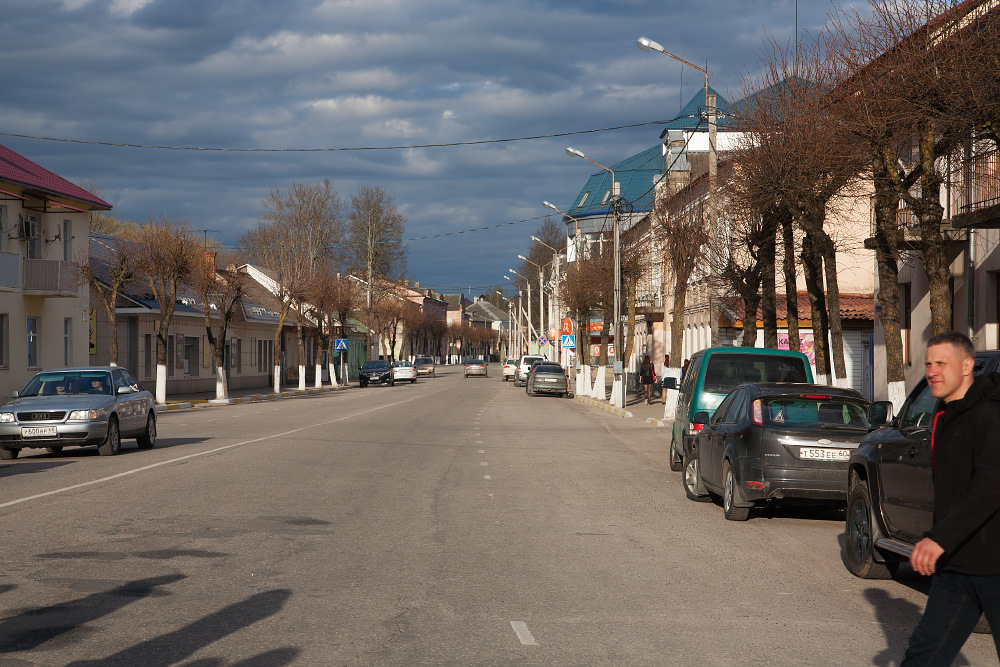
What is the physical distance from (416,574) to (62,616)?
254 centimetres

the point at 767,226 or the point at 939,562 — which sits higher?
the point at 767,226

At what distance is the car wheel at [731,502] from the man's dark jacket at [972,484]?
7.22m

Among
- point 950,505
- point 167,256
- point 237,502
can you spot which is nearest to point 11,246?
point 167,256

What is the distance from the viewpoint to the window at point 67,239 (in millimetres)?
39375

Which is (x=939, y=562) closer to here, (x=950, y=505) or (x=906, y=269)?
(x=950, y=505)

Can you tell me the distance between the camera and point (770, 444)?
36.1 feet

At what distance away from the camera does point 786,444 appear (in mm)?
10977

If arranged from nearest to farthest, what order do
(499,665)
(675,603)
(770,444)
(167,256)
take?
(499,665)
(675,603)
(770,444)
(167,256)

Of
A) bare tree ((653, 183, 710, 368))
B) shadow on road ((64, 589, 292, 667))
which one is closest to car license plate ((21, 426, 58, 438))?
shadow on road ((64, 589, 292, 667))

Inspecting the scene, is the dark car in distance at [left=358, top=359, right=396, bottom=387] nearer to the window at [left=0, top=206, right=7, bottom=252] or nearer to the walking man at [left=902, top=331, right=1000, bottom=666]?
the window at [left=0, top=206, right=7, bottom=252]

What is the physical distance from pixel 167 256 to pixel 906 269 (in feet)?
82.4

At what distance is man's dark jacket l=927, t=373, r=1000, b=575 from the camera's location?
163 inches

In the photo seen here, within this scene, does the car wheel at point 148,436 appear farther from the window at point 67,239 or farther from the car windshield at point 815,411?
the window at point 67,239

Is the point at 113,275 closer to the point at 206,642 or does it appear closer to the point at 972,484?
the point at 206,642
